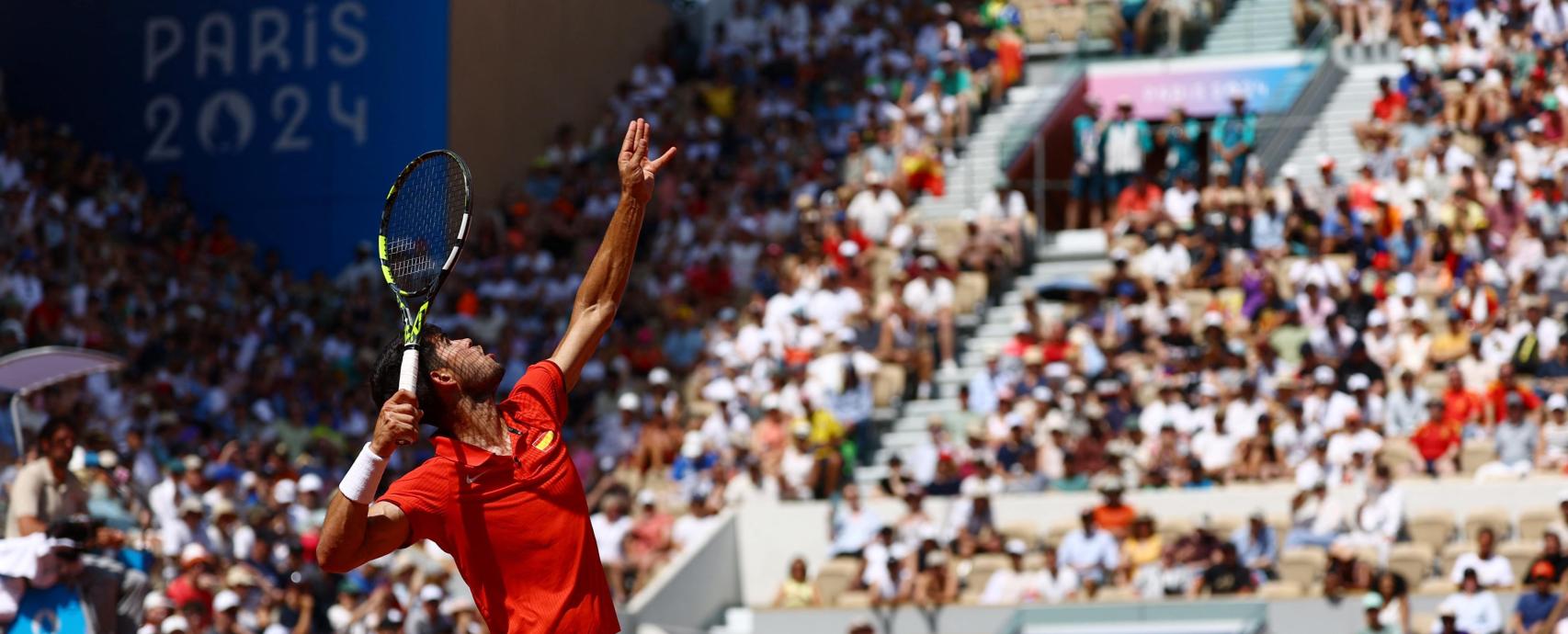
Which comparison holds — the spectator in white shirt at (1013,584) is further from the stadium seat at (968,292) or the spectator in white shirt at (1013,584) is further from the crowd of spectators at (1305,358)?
the stadium seat at (968,292)

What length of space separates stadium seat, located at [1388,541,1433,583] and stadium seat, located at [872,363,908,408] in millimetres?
5718

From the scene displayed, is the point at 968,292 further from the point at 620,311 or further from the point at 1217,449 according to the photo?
the point at 1217,449

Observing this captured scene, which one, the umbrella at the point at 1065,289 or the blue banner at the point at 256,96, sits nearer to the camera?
the umbrella at the point at 1065,289

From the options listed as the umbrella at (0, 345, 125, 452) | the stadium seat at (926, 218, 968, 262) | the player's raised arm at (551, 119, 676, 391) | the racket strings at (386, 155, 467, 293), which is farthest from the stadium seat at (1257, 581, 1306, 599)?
the racket strings at (386, 155, 467, 293)

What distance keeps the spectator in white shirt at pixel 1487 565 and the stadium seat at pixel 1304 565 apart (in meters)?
0.87

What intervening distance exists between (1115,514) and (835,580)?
6.83ft

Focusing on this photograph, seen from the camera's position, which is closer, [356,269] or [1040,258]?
[1040,258]

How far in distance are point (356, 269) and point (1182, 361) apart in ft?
34.0

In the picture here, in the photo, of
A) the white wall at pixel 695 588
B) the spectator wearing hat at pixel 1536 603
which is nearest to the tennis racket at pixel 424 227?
the spectator wearing hat at pixel 1536 603

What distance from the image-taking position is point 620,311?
898 inches

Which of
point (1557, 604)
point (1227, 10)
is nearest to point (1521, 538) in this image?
point (1557, 604)

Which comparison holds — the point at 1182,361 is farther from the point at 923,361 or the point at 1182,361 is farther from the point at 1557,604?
the point at 1557,604

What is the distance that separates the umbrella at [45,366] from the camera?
10.8 meters

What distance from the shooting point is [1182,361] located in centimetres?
1895
